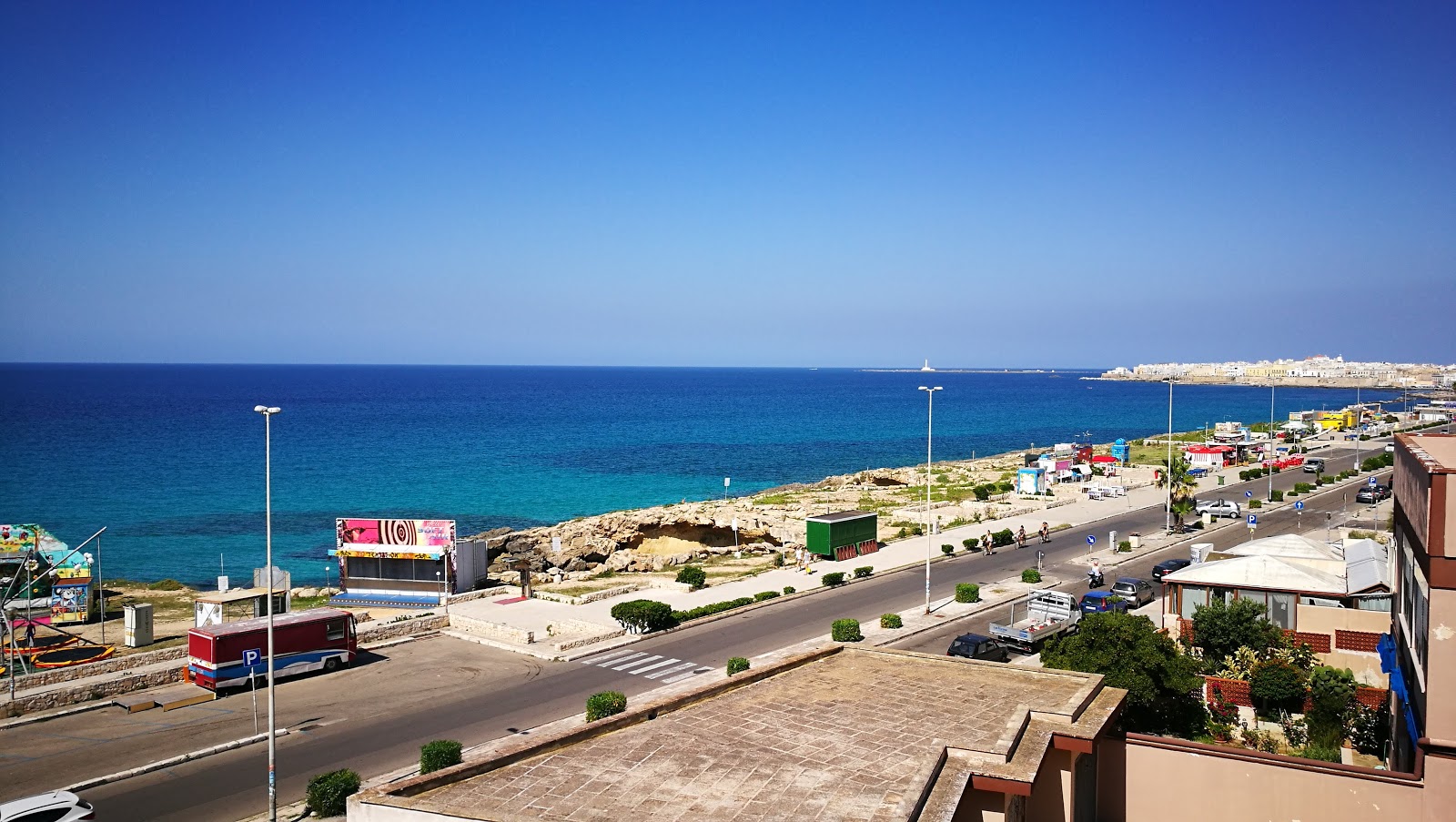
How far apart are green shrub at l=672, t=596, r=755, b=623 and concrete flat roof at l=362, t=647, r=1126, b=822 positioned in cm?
1571

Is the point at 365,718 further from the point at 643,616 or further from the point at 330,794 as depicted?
the point at 643,616

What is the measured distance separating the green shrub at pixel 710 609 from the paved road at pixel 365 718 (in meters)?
0.95

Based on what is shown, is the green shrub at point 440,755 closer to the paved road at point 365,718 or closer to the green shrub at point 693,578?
the paved road at point 365,718

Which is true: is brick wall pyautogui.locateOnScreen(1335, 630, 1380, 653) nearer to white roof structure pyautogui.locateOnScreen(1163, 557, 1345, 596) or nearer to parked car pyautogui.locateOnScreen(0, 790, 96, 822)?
white roof structure pyautogui.locateOnScreen(1163, 557, 1345, 596)

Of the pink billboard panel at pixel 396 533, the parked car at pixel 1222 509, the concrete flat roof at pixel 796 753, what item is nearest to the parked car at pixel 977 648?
the concrete flat roof at pixel 796 753

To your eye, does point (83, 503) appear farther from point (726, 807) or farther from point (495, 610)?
point (726, 807)

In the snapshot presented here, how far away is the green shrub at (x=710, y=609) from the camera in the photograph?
108ft

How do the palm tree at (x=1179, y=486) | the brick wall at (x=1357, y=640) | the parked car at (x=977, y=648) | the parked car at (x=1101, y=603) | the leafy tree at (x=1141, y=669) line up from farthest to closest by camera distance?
the palm tree at (x=1179, y=486)
the parked car at (x=1101, y=603)
the parked car at (x=977, y=648)
the brick wall at (x=1357, y=640)
the leafy tree at (x=1141, y=669)

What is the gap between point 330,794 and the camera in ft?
57.4

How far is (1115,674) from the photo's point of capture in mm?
19516

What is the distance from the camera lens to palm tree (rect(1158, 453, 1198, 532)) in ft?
166

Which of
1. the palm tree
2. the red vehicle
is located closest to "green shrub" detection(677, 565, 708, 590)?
the red vehicle

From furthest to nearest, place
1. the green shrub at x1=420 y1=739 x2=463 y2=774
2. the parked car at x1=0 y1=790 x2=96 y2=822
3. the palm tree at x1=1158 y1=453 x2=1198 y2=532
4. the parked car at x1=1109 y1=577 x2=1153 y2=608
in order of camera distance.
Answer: the palm tree at x1=1158 y1=453 x2=1198 y2=532 < the parked car at x1=1109 y1=577 x2=1153 y2=608 < the green shrub at x1=420 y1=739 x2=463 y2=774 < the parked car at x1=0 y1=790 x2=96 y2=822

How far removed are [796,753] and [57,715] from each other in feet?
68.9
